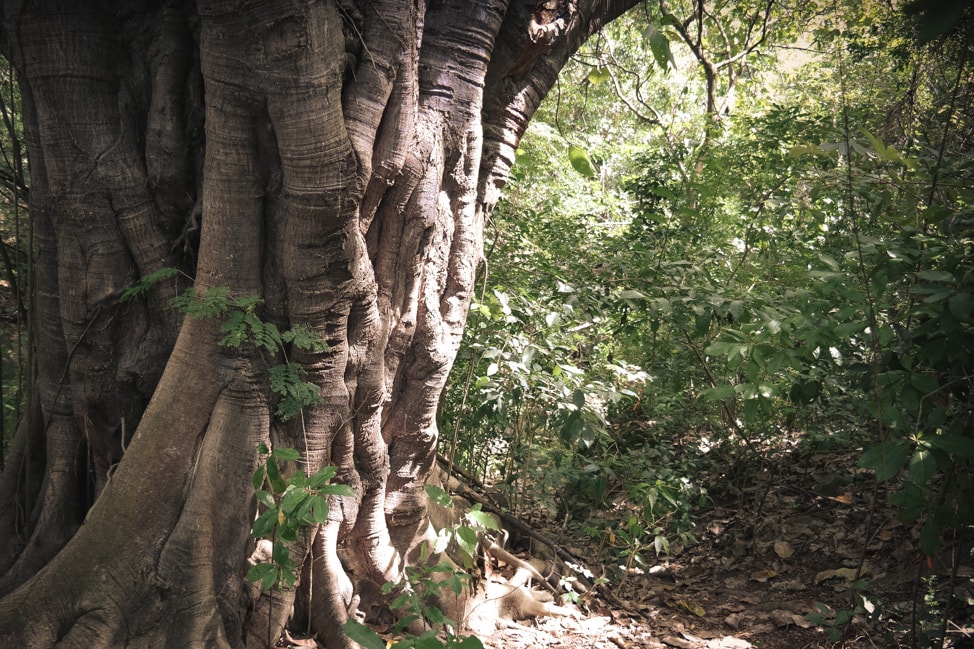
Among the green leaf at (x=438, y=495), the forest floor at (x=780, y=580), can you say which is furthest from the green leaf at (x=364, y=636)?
the forest floor at (x=780, y=580)

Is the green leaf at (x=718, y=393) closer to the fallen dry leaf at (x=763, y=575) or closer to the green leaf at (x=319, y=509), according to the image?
the green leaf at (x=319, y=509)

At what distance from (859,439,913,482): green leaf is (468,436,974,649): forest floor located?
0.83 m

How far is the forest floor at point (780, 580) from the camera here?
138 inches

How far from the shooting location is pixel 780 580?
15.0ft

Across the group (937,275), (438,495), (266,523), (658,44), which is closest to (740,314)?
(937,275)

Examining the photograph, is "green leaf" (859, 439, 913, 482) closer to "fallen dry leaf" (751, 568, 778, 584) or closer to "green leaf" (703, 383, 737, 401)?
"green leaf" (703, 383, 737, 401)

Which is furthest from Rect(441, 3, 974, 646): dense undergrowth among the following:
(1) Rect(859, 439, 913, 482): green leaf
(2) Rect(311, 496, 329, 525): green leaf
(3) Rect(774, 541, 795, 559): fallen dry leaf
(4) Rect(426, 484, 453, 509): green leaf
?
(2) Rect(311, 496, 329, 525): green leaf

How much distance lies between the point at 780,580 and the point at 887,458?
2.79m

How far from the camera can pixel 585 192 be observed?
6.27 meters

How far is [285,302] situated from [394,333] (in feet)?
1.81

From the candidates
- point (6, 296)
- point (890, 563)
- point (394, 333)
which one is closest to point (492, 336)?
point (394, 333)

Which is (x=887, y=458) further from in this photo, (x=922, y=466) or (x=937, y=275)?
(x=937, y=275)

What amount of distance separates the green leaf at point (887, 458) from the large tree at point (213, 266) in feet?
6.17

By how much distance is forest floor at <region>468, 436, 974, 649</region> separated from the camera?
350cm
